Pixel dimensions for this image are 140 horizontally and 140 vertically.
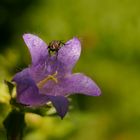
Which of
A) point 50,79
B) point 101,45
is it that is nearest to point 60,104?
point 50,79

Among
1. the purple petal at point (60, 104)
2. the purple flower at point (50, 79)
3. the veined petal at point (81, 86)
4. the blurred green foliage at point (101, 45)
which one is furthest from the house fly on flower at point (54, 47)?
the blurred green foliage at point (101, 45)

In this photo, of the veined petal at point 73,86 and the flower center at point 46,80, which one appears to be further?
the flower center at point 46,80

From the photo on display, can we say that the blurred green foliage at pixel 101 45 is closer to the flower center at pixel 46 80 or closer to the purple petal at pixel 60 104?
the flower center at pixel 46 80

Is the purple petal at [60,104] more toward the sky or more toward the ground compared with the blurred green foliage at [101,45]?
more toward the sky

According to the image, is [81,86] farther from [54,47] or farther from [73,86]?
[54,47]

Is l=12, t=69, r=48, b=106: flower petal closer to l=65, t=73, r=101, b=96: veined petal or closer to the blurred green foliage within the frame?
l=65, t=73, r=101, b=96: veined petal

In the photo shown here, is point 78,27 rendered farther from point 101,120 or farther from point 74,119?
point 74,119
